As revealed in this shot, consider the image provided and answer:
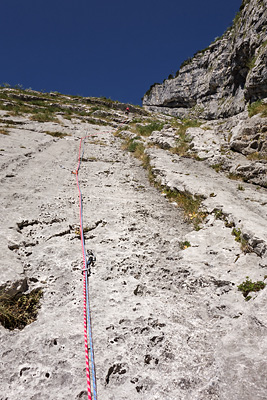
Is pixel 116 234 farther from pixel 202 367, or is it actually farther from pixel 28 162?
pixel 28 162

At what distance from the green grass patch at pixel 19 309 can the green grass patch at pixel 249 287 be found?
418 centimetres

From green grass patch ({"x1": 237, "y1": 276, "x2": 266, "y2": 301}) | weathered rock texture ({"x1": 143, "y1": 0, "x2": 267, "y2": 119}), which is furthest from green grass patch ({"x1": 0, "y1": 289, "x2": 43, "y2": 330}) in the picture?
weathered rock texture ({"x1": 143, "y1": 0, "x2": 267, "y2": 119})

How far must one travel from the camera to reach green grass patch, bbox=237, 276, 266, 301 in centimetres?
426

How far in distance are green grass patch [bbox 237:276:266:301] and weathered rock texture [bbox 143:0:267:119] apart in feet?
59.3

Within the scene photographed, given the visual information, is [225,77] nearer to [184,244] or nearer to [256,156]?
[256,156]

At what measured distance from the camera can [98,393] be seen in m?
3.02

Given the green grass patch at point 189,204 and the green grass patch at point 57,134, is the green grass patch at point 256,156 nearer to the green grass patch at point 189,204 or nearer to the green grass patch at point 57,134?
the green grass patch at point 189,204

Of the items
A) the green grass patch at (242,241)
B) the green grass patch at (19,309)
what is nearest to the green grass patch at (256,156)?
the green grass patch at (242,241)

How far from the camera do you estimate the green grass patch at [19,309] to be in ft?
12.7

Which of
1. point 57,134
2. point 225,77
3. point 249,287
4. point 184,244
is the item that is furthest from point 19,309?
point 225,77

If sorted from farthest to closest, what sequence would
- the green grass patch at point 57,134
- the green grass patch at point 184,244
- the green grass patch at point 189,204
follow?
the green grass patch at point 57,134, the green grass patch at point 189,204, the green grass patch at point 184,244

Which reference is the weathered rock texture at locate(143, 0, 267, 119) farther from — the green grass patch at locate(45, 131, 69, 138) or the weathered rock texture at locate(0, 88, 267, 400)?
the green grass patch at locate(45, 131, 69, 138)

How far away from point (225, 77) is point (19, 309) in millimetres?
37907

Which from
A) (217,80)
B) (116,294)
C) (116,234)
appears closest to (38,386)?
(116,294)
